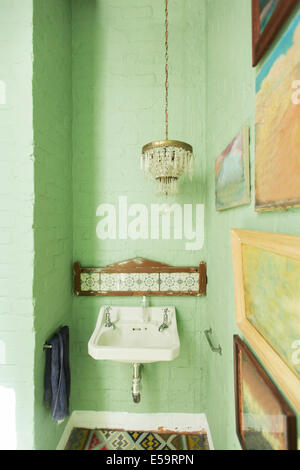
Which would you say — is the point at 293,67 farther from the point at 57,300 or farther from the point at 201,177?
the point at 57,300

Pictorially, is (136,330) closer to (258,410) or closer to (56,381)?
(56,381)

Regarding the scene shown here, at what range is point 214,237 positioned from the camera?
1440mm

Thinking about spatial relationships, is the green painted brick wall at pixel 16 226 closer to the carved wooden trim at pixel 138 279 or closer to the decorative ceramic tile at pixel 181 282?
the carved wooden trim at pixel 138 279

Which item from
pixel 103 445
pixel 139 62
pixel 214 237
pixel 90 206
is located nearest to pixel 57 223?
pixel 90 206

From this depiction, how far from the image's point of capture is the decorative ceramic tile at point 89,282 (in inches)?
65.8

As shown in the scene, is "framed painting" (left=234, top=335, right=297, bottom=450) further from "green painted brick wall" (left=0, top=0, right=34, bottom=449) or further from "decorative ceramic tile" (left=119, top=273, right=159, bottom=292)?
"green painted brick wall" (left=0, top=0, right=34, bottom=449)

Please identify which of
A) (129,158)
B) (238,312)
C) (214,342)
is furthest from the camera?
(129,158)

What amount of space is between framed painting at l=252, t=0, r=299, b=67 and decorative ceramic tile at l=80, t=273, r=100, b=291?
4.88 ft

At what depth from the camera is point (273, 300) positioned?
0.58 m

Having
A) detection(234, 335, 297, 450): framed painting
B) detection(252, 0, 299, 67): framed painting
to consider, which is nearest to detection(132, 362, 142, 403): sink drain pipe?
detection(234, 335, 297, 450): framed painting

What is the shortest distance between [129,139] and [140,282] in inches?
41.6

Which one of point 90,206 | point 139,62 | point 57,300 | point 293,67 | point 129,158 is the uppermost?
point 139,62

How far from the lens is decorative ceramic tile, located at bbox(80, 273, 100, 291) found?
1672 mm

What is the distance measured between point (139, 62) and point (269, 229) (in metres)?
1.63
